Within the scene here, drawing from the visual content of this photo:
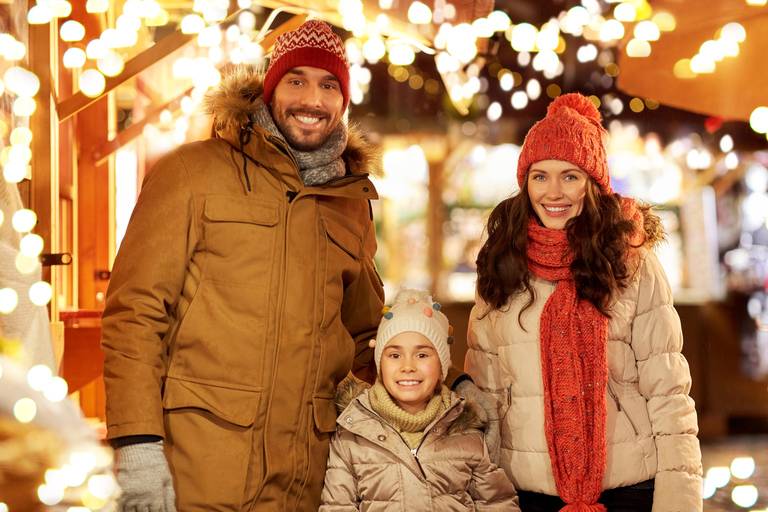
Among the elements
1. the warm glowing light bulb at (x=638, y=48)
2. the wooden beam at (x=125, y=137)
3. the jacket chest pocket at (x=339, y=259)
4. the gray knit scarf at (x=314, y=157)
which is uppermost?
the warm glowing light bulb at (x=638, y=48)

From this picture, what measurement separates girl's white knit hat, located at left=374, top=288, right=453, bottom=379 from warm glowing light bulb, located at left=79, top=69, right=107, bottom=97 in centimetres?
136

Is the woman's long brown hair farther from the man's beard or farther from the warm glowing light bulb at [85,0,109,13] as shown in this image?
the warm glowing light bulb at [85,0,109,13]

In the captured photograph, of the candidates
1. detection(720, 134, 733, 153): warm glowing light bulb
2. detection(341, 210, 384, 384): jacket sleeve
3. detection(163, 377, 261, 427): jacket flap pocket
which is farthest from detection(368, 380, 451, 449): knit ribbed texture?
detection(720, 134, 733, 153): warm glowing light bulb

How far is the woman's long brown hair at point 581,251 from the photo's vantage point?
1909 millimetres

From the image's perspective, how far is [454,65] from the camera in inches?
177

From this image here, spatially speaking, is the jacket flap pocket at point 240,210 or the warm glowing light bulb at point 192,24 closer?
the jacket flap pocket at point 240,210

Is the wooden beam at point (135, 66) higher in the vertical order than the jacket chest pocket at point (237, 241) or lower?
higher

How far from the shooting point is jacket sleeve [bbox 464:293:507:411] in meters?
2.05

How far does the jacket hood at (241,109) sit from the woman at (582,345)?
465 millimetres

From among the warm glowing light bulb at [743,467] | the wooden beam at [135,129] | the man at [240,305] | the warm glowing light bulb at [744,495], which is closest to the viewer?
the man at [240,305]

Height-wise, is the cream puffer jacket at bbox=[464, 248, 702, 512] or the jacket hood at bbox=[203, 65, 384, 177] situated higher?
the jacket hood at bbox=[203, 65, 384, 177]

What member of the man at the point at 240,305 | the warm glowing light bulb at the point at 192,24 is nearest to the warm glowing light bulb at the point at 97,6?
the warm glowing light bulb at the point at 192,24

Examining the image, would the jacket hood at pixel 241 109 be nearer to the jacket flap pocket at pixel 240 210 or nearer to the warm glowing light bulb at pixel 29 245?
the jacket flap pocket at pixel 240 210

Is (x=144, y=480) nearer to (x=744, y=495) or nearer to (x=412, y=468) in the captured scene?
(x=412, y=468)
